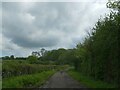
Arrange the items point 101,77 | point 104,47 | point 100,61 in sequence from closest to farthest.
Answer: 1. point 104,47
2. point 100,61
3. point 101,77

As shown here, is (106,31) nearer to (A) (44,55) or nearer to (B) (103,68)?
(B) (103,68)

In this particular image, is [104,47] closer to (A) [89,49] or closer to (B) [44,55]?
(A) [89,49]

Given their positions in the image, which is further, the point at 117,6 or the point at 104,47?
the point at 104,47

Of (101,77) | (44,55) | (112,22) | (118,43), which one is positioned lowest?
(101,77)

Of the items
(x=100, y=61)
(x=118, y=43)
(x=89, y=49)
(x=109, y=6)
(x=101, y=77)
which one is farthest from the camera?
(x=89, y=49)

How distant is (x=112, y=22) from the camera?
89.6 ft

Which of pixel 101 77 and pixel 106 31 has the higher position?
pixel 106 31

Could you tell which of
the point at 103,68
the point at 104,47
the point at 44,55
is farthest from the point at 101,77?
the point at 44,55

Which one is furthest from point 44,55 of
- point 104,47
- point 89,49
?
point 104,47

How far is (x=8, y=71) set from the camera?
3494cm

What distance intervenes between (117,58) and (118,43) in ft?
5.20

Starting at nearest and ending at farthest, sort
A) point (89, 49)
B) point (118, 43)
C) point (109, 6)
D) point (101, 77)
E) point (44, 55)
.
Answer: point (118, 43) < point (109, 6) < point (101, 77) < point (89, 49) < point (44, 55)

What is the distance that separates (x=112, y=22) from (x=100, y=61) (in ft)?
24.8

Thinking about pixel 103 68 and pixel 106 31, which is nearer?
pixel 106 31
